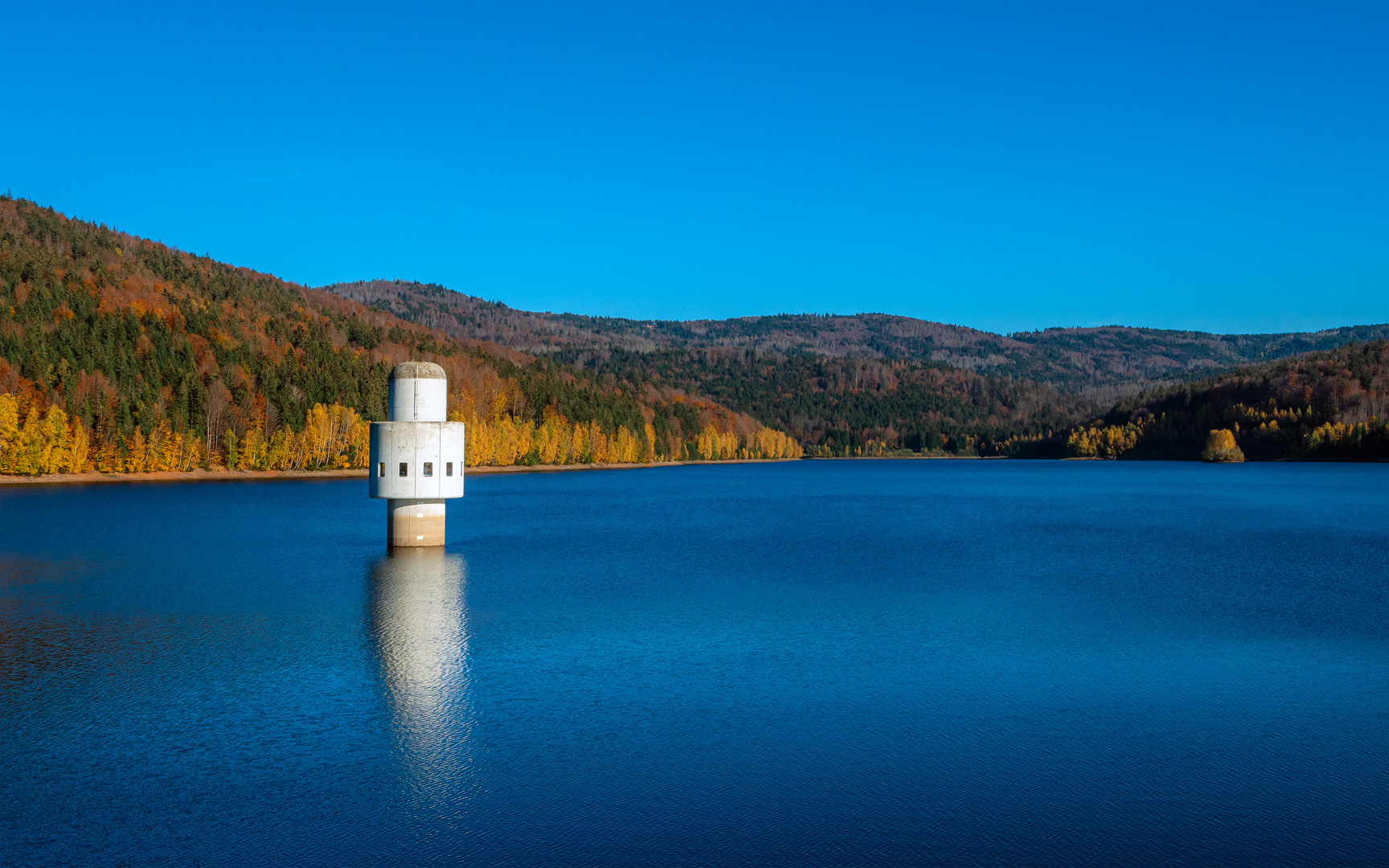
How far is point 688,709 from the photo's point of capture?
765 inches

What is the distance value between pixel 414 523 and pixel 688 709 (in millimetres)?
28983

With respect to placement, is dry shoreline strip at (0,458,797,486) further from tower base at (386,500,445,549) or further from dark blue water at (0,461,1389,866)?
tower base at (386,500,445,549)

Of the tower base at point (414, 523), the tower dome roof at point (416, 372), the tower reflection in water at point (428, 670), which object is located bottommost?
the tower reflection in water at point (428, 670)

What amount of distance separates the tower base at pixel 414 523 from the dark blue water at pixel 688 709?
1.55 m

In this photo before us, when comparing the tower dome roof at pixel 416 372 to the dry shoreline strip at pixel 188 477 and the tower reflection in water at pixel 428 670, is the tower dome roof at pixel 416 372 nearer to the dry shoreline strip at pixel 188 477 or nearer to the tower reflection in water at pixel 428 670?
the tower reflection in water at pixel 428 670

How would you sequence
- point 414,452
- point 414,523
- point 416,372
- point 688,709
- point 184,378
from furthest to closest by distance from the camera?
point 184,378, point 414,523, point 416,372, point 414,452, point 688,709

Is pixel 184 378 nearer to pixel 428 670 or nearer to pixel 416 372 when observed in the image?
pixel 416 372

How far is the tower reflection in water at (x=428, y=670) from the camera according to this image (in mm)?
15719

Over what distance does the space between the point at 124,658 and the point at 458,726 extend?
1052cm

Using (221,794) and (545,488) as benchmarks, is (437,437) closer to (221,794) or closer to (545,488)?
(221,794)

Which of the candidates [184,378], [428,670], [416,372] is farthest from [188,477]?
[428,670]

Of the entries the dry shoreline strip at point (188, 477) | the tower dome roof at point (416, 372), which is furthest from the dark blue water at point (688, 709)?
the dry shoreline strip at point (188, 477)

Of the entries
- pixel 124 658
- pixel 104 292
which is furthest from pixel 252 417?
pixel 124 658

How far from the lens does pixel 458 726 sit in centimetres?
1814
